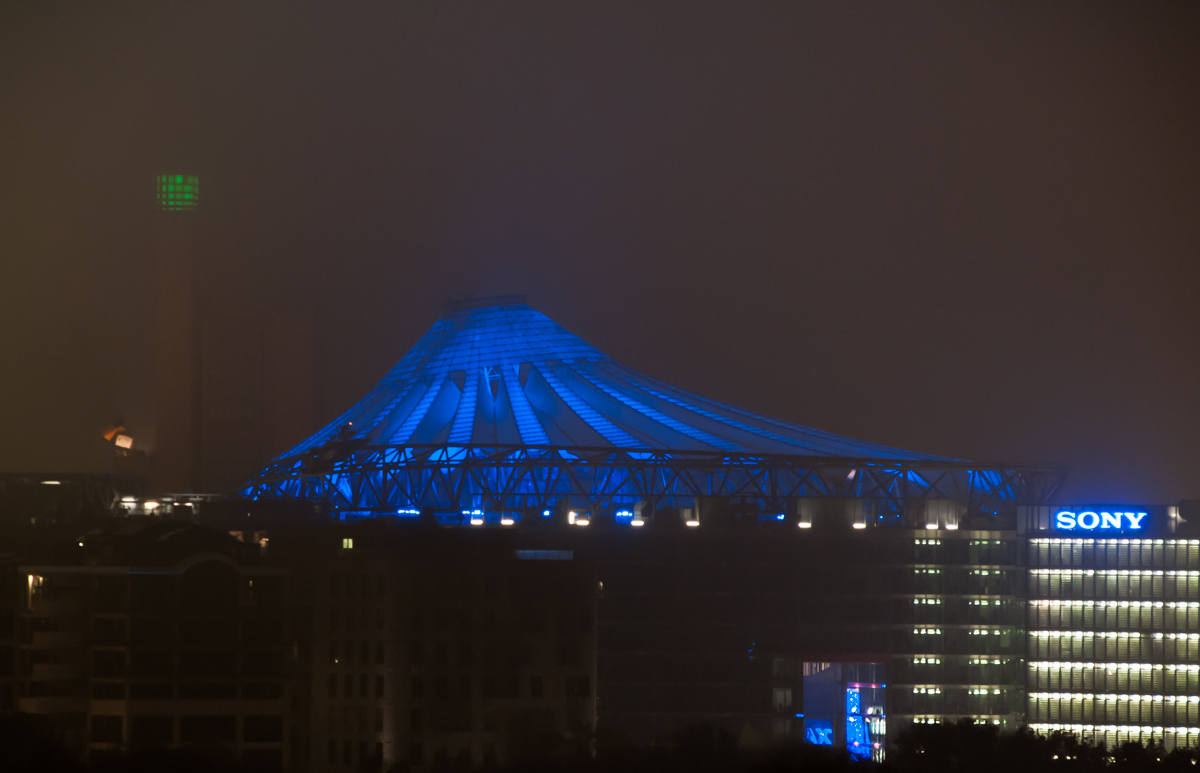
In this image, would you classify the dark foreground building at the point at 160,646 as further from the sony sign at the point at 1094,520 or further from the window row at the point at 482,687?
the sony sign at the point at 1094,520

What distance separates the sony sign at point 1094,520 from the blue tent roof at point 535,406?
30.1 feet

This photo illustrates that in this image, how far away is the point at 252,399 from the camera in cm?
14688

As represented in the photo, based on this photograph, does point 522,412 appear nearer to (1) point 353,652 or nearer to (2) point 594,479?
(2) point 594,479

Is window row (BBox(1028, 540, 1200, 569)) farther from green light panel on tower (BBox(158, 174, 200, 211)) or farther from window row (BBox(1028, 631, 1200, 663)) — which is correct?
green light panel on tower (BBox(158, 174, 200, 211))

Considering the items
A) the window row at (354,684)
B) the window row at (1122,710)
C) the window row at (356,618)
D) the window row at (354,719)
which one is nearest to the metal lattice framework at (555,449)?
the window row at (1122,710)

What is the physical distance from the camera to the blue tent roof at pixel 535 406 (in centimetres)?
11631

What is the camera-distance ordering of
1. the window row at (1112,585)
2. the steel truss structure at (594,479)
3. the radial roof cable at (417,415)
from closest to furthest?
the window row at (1112,585) → the steel truss structure at (594,479) → the radial roof cable at (417,415)

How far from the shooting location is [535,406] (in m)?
123

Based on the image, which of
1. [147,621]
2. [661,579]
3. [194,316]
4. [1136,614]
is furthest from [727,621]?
[194,316]

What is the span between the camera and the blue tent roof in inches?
4579

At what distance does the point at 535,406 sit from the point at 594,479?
10.4 metres

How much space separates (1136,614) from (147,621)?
162 feet

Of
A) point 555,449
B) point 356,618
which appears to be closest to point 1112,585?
point 555,449

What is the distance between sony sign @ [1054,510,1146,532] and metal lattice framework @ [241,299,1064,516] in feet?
12.7
